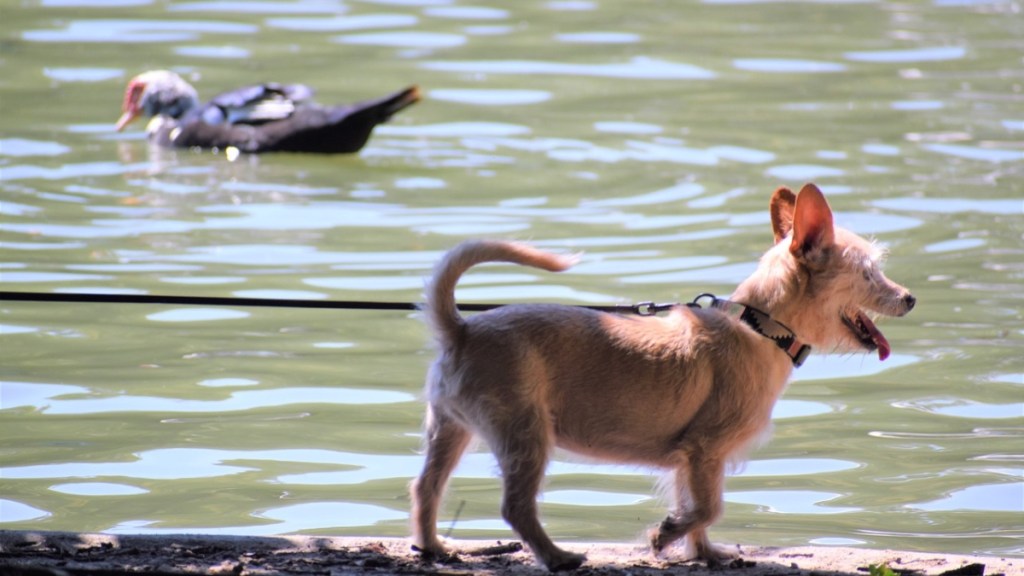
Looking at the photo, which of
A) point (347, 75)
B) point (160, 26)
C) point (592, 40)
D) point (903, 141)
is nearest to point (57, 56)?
point (160, 26)

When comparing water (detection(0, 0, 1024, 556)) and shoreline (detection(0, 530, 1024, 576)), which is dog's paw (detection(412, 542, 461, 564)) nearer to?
shoreline (detection(0, 530, 1024, 576))

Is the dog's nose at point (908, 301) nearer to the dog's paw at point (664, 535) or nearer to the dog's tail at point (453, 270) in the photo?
the dog's paw at point (664, 535)

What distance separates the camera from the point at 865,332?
521cm

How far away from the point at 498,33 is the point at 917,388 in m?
11.6

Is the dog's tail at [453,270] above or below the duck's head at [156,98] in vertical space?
above

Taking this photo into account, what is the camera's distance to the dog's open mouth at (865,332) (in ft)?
17.0

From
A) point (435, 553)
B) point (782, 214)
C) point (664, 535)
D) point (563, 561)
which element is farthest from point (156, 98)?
point (563, 561)

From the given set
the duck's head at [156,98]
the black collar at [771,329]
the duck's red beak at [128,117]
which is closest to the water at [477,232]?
the duck's red beak at [128,117]

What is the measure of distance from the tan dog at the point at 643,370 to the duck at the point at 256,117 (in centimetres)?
841

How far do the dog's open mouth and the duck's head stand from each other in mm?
10271

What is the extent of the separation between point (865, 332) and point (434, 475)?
1502mm

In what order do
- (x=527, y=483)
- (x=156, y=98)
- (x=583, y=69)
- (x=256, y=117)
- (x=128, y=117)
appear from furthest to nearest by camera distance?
(x=583, y=69)
(x=128, y=117)
(x=156, y=98)
(x=256, y=117)
(x=527, y=483)

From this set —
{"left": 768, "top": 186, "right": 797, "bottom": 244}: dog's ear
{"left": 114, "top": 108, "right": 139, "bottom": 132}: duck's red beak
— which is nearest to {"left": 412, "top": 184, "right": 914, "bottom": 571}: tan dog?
{"left": 768, "top": 186, "right": 797, "bottom": 244}: dog's ear

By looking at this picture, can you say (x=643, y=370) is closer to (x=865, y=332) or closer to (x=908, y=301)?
(x=865, y=332)
